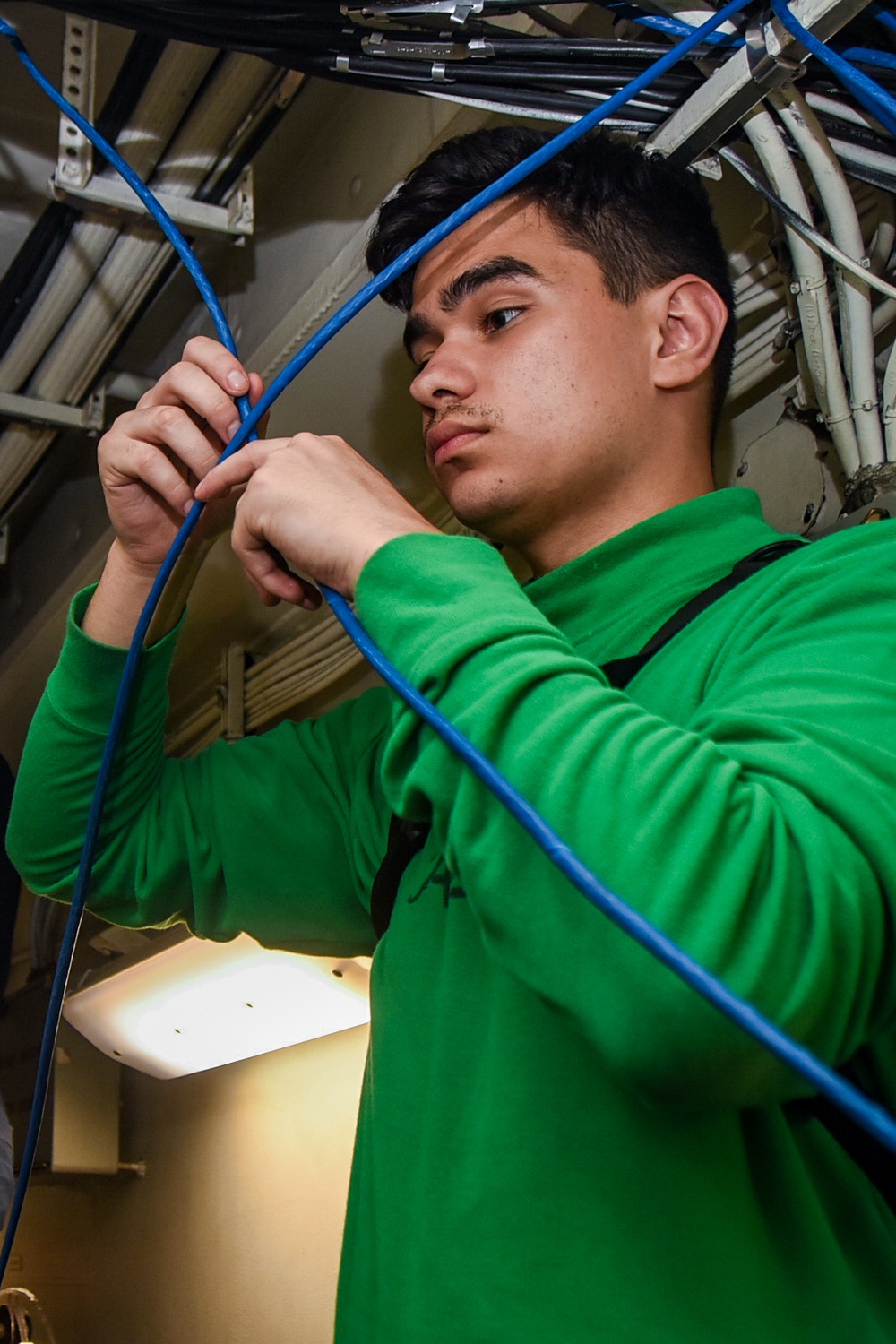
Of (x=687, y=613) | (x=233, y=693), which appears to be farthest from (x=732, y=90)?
(x=233, y=693)

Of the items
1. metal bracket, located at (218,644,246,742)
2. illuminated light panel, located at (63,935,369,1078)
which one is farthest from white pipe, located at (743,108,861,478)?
metal bracket, located at (218,644,246,742)

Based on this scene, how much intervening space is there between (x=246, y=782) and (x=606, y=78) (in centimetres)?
77

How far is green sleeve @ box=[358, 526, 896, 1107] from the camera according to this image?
55cm

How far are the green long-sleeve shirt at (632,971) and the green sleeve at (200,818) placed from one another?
274 millimetres

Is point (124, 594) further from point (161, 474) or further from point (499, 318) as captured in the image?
point (499, 318)

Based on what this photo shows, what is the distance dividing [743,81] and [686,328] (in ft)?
0.72

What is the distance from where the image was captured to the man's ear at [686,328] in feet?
3.72

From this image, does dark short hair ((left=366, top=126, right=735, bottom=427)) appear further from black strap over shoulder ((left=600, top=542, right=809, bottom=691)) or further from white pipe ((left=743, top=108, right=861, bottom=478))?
black strap over shoulder ((left=600, top=542, right=809, bottom=691))

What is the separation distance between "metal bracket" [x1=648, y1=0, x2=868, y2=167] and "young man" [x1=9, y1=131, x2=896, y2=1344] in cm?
6

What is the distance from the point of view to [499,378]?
1037mm

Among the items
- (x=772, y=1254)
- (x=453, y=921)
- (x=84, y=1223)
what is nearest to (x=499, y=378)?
(x=453, y=921)

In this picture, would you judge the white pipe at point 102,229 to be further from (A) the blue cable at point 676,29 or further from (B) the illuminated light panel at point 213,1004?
(B) the illuminated light panel at point 213,1004

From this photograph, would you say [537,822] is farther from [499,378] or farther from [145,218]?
[145,218]

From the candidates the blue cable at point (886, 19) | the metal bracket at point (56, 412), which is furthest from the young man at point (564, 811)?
the metal bracket at point (56, 412)
